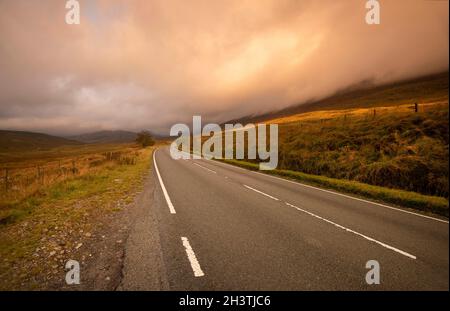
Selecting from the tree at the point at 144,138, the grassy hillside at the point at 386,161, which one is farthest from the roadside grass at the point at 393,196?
the tree at the point at 144,138

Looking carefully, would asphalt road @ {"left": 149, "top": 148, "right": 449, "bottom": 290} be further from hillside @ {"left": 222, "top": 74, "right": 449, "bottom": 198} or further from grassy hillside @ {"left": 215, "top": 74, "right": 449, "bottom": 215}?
hillside @ {"left": 222, "top": 74, "right": 449, "bottom": 198}

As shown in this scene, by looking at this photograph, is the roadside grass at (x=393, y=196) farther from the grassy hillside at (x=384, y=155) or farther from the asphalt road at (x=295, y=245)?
the grassy hillside at (x=384, y=155)

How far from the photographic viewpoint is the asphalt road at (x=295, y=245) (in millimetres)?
4090

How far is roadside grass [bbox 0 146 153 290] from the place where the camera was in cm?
469

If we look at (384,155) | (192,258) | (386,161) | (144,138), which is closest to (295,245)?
(192,258)

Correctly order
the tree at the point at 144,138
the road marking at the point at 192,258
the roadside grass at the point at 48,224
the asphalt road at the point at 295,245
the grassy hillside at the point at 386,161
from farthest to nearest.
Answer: the tree at the point at 144,138, the grassy hillside at the point at 386,161, the roadside grass at the point at 48,224, the road marking at the point at 192,258, the asphalt road at the point at 295,245

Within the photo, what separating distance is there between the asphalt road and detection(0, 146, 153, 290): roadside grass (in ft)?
7.10

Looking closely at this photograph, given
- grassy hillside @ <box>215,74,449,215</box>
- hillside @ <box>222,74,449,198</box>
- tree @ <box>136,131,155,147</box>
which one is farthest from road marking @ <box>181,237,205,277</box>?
tree @ <box>136,131,155,147</box>

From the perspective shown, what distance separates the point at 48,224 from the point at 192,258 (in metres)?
5.26

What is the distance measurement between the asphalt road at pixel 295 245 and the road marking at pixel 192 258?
20 mm

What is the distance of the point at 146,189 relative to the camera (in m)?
11.8
